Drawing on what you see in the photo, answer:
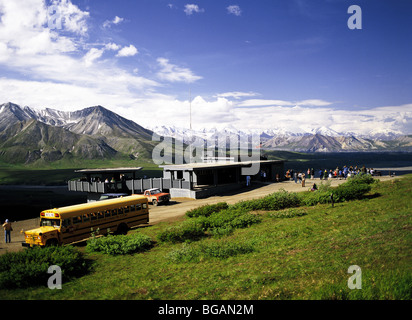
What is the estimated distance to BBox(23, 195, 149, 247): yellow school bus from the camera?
1816 cm

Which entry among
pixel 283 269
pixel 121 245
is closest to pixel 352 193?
pixel 283 269

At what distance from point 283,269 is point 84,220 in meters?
15.3

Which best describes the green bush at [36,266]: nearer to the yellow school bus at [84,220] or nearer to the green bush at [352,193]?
the yellow school bus at [84,220]

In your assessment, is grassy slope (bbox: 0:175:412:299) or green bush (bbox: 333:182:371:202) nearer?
grassy slope (bbox: 0:175:412:299)

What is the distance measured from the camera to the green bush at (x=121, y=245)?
52.4 feet

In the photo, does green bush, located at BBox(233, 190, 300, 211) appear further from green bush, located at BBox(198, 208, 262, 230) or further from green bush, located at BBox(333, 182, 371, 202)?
green bush, located at BBox(333, 182, 371, 202)

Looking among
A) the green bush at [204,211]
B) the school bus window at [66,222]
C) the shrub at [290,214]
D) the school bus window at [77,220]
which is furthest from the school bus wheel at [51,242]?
the shrub at [290,214]

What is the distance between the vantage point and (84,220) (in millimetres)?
20188

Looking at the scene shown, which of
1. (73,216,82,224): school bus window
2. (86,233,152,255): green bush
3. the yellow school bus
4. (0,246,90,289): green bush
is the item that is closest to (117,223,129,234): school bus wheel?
the yellow school bus

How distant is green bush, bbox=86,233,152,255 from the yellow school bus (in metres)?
1.47

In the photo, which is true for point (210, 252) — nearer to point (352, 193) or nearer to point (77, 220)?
point (77, 220)
